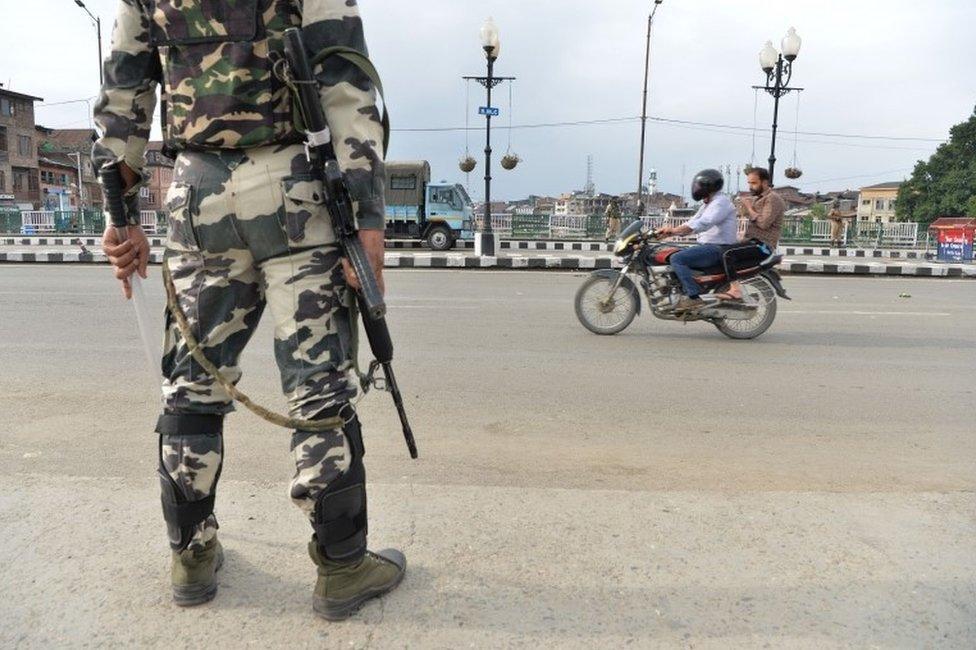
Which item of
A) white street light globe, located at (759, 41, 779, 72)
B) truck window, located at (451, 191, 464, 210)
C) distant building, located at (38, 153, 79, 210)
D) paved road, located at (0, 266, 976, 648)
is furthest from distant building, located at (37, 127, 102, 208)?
paved road, located at (0, 266, 976, 648)

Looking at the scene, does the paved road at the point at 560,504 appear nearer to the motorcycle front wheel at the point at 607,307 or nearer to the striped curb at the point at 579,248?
the motorcycle front wheel at the point at 607,307

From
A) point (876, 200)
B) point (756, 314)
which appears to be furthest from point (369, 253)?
point (876, 200)

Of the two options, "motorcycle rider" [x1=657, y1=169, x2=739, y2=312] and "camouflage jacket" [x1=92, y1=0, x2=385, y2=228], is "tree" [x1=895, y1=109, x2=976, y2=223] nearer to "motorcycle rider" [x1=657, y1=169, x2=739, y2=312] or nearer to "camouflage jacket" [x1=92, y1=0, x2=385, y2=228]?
"motorcycle rider" [x1=657, y1=169, x2=739, y2=312]

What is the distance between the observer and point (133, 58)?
205 centimetres

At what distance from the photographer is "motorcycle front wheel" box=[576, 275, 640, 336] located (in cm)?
736

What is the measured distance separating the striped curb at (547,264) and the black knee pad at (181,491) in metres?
13.4

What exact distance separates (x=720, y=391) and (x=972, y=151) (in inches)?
2894

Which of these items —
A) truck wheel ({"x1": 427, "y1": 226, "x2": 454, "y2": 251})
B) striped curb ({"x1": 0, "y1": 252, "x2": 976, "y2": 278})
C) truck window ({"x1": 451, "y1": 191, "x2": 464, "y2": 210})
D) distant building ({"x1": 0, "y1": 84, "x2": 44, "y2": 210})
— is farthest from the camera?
distant building ({"x1": 0, "y1": 84, "x2": 44, "y2": 210})

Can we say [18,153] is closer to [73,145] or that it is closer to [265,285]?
[73,145]

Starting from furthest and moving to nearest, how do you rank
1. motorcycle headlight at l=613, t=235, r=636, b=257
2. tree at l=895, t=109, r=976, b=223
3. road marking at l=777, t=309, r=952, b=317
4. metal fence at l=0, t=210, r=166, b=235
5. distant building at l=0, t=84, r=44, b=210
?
tree at l=895, t=109, r=976, b=223 → distant building at l=0, t=84, r=44, b=210 → metal fence at l=0, t=210, r=166, b=235 → road marking at l=777, t=309, r=952, b=317 → motorcycle headlight at l=613, t=235, r=636, b=257

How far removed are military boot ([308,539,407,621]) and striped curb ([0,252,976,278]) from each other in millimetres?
13376

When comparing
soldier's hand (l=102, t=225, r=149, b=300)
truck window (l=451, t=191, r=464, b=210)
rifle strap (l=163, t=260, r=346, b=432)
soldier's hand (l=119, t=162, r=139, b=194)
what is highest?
truck window (l=451, t=191, r=464, b=210)

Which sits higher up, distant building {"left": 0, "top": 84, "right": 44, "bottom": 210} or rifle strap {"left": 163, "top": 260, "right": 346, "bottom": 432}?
distant building {"left": 0, "top": 84, "right": 44, "bottom": 210}

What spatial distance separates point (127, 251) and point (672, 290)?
5.97m
